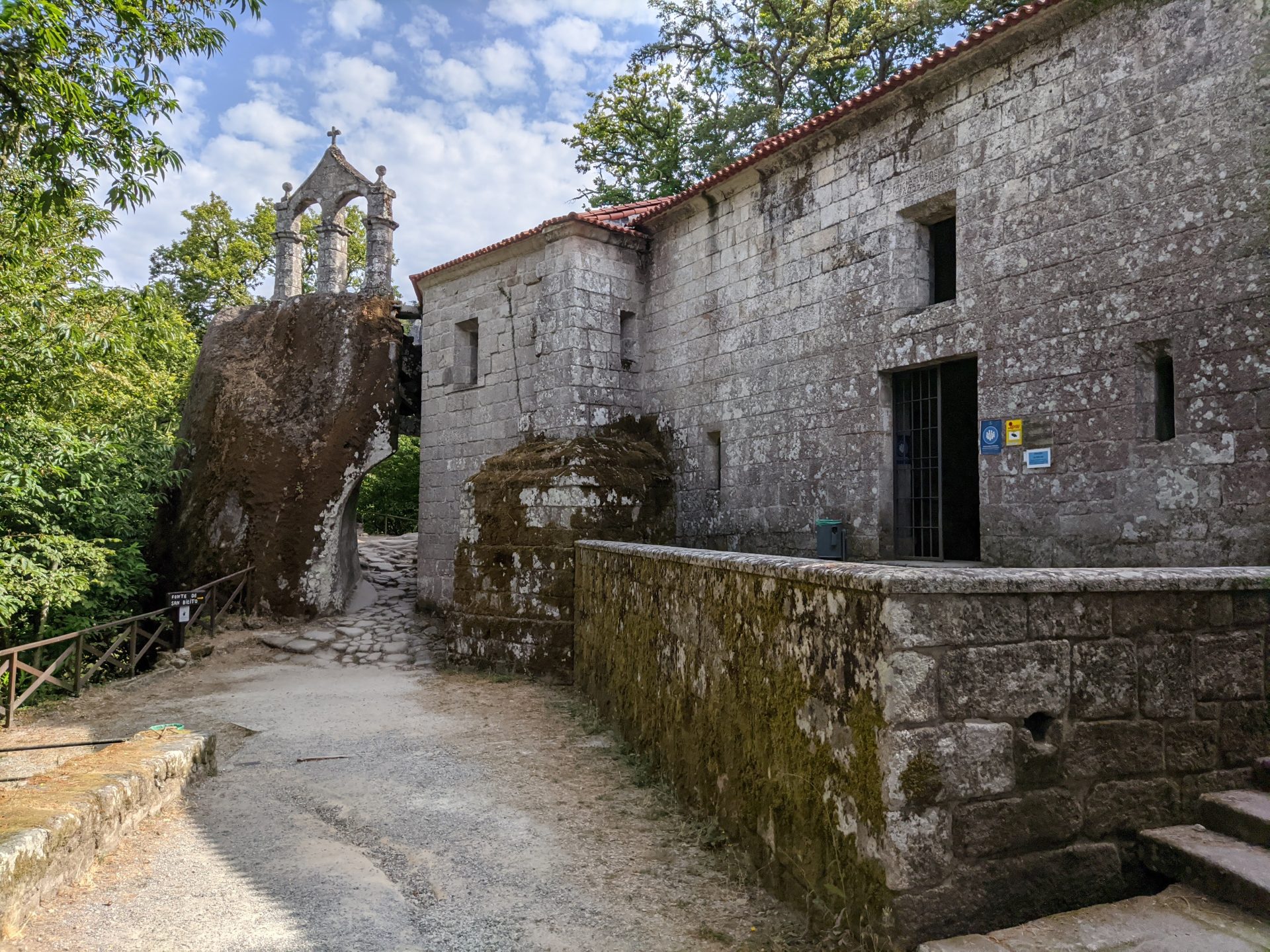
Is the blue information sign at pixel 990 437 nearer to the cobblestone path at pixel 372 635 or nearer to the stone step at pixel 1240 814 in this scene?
the stone step at pixel 1240 814

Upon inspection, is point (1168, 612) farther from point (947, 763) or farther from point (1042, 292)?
point (1042, 292)

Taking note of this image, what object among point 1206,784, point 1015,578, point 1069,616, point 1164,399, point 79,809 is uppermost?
point 1164,399

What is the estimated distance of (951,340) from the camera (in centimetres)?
700

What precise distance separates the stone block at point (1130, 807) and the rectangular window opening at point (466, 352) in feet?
33.9

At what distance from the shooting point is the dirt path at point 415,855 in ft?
11.0

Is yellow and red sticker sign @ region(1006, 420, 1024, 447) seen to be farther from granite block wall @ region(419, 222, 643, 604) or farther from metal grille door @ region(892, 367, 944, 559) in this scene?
granite block wall @ region(419, 222, 643, 604)

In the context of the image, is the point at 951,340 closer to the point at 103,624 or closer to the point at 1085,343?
the point at 1085,343

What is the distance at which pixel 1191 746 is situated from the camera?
9.91ft

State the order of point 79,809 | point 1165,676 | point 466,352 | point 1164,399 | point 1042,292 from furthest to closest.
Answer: point 466,352, point 1042,292, point 1164,399, point 79,809, point 1165,676

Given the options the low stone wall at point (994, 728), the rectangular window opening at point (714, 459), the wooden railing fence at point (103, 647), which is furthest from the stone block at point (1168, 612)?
the wooden railing fence at point (103, 647)

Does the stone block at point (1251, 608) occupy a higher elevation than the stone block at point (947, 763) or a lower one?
higher

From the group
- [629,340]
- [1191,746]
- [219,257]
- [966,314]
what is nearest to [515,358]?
[629,340]

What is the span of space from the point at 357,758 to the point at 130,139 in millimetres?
5352

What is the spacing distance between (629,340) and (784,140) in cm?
329
